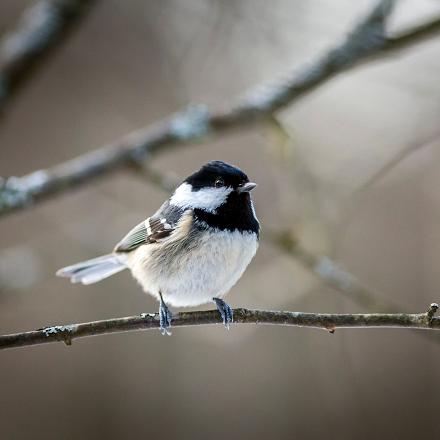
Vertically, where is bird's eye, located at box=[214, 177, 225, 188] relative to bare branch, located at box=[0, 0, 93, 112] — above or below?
below

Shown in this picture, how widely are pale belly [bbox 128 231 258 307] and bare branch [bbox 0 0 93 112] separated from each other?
4.73 feet

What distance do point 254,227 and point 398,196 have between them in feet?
7.62

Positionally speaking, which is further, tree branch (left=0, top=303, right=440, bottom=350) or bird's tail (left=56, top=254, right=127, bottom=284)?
bird's tail (left=56, top=254, right=127, bottom=284)

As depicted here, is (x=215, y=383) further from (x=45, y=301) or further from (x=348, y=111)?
(x=348, y=111)

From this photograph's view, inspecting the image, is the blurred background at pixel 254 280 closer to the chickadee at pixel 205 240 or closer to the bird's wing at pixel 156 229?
the bird's wing at pixel 156 229

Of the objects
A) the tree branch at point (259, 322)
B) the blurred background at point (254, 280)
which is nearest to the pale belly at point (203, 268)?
the tree branch at point (259, 322)

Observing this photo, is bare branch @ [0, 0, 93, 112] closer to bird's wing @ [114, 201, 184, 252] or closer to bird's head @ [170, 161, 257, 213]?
bird's wing @ [114, 201, 184, 252]

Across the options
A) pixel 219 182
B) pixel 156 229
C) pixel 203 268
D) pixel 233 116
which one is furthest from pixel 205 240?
pixel 233 116

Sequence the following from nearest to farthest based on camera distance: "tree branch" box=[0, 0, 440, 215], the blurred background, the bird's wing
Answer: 1. the bird's wing
2. "tree branch" box=[0, 0, 440, 215]
3. the blurred background

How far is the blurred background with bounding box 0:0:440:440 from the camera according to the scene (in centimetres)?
381

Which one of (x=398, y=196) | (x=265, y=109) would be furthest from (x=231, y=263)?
(x=398, y=196)

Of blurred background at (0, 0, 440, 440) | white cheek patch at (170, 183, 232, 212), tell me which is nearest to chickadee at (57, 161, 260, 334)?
Result: white cheek patch at (170, 183, 232, 212)

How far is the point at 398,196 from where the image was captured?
4480 mm

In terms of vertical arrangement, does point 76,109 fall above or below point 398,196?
above
